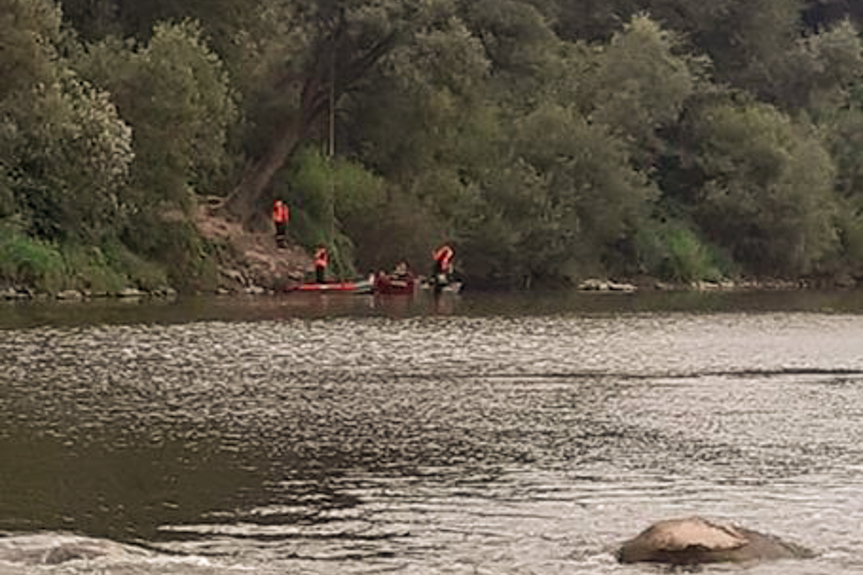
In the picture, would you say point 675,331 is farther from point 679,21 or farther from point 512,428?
point 679,21

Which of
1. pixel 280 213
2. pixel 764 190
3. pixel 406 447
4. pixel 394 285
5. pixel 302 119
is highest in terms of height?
pixel 302 119

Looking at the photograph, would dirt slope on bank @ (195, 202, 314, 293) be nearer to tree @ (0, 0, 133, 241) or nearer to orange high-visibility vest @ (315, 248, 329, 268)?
orange high-visibility vest @ (315, 248, 329, 268)

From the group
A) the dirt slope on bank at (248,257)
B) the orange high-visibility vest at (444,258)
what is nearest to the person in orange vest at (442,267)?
the orange high-visibility vest at (444,258)

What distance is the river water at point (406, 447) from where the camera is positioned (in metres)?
17.5

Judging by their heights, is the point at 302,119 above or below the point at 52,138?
above

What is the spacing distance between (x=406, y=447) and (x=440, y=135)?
2349 inches

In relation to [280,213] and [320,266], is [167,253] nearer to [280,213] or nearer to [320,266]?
[320,266]

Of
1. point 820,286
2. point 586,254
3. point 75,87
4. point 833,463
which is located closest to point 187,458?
point 833,463

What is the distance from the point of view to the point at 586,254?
8725 cm

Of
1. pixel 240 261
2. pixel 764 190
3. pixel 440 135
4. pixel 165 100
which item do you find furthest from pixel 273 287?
pixel 764 190

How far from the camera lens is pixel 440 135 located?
83188 millimetres

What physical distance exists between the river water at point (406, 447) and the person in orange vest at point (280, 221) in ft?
95.8

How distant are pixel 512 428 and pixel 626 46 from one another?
70.1 m

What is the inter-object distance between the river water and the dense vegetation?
15.7 meters
